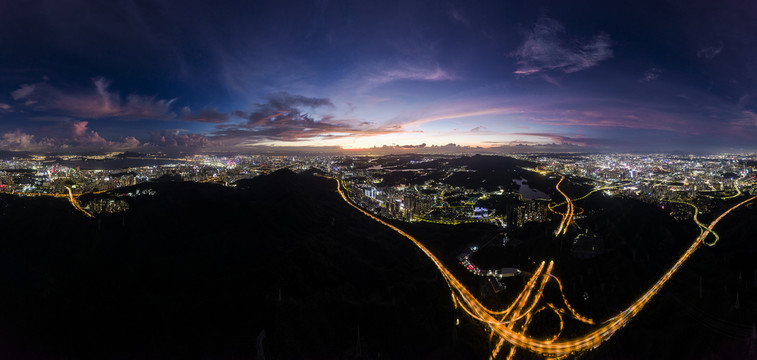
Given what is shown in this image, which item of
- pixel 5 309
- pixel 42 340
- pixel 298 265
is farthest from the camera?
pixel 298 265

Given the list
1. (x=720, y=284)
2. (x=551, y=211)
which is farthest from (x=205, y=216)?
(x=551, y=211)

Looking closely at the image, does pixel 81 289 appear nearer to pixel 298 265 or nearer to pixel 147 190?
pixel 298 265

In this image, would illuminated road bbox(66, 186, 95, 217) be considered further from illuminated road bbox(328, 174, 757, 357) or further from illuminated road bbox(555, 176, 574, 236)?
illuminated road bbox(555, 176, 574, 236)

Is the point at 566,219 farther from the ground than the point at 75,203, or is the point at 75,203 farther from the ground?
the point at 75,203

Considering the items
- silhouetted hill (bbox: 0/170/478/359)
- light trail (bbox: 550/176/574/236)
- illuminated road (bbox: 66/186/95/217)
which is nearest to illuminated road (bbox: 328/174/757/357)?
silhouetted hill (bbox: 0/170/478/359)

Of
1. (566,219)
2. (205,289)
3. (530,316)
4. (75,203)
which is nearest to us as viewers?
(205,289)

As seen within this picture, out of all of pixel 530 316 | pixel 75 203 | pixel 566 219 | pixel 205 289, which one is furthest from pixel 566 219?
pixel 75 203

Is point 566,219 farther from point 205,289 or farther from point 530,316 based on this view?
point 205,289

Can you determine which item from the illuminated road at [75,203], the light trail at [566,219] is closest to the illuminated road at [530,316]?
the light trail at [566,219]

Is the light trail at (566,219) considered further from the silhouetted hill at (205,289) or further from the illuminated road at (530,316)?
the silhouetted hill at (205,289)
